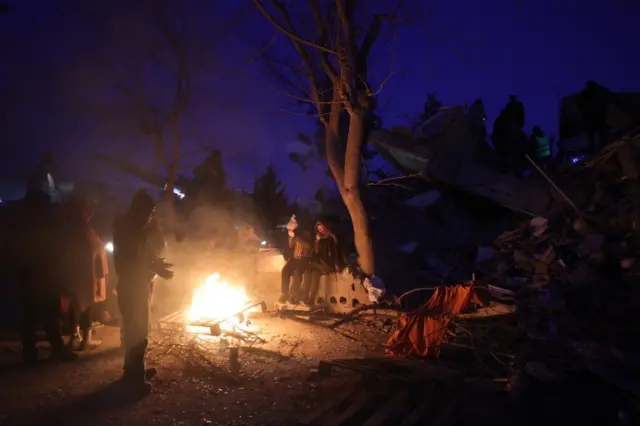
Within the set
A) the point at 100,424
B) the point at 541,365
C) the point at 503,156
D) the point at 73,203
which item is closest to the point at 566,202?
the point at 541,365

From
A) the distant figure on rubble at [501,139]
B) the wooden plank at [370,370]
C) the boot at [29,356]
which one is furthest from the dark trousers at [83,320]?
the distant figure on rubble at [501,139]

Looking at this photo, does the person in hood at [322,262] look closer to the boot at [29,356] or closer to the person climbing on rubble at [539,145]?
the boot at [29,356]

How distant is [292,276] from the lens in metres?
10.5

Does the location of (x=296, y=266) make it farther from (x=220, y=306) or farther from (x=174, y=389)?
(x=174, y=389)

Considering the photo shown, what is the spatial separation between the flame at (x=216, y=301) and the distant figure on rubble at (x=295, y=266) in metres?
1.14

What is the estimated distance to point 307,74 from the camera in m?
11.2

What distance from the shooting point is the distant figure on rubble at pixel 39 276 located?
6195mm

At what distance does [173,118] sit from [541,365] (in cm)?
1464

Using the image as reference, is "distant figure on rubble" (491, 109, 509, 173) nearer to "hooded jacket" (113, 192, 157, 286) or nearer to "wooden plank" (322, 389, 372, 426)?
"wooden plank" (322, 389, 372, 426)

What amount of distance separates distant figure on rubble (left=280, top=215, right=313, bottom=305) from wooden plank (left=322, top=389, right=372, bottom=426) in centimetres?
495

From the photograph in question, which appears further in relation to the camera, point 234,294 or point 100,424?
point 234,294

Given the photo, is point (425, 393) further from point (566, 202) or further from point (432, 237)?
point (432, 237)

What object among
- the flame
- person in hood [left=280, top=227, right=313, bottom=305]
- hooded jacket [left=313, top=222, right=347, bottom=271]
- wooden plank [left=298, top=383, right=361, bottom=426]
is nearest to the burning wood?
the flame

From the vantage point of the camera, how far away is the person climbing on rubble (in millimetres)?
11825
